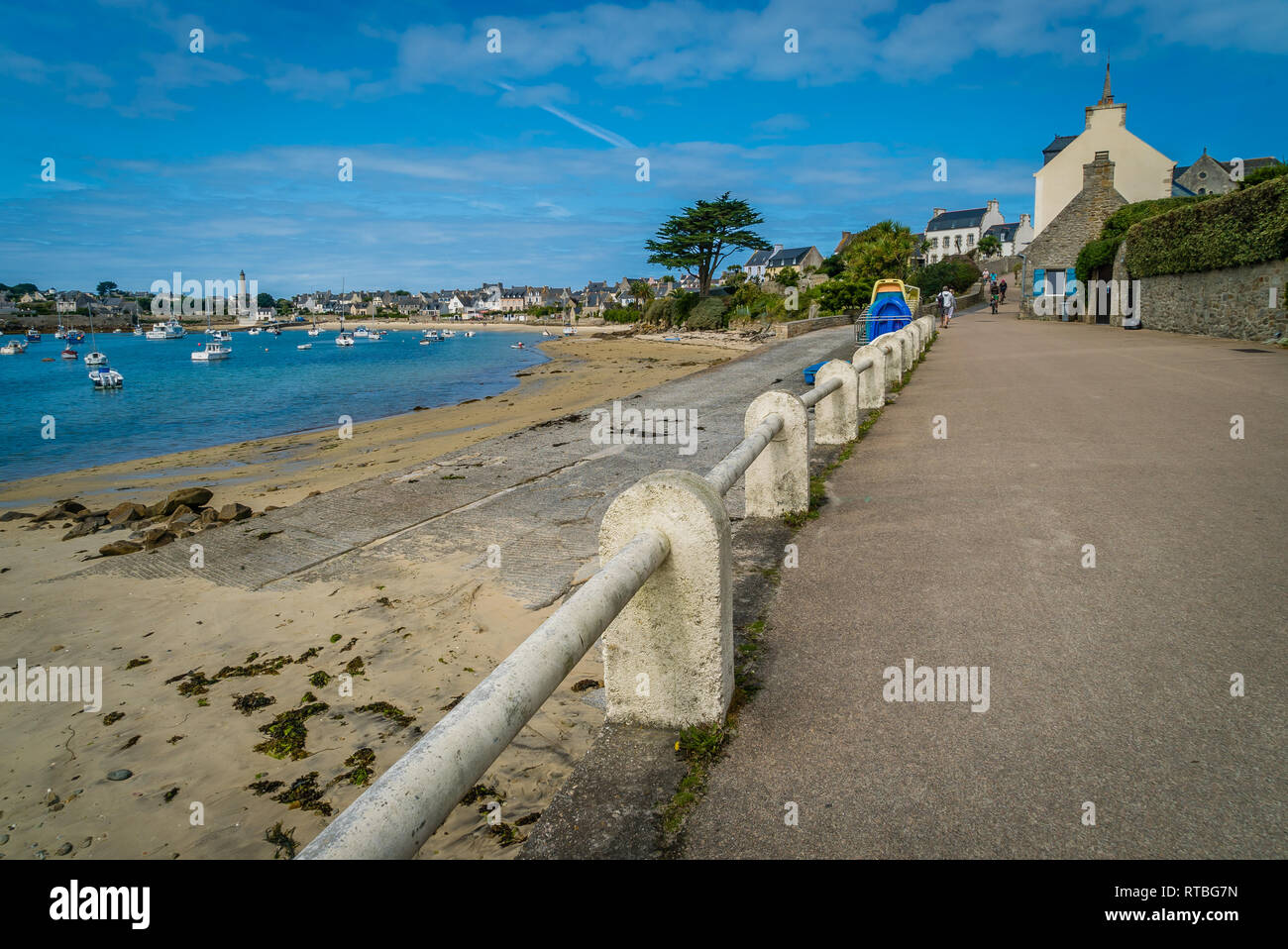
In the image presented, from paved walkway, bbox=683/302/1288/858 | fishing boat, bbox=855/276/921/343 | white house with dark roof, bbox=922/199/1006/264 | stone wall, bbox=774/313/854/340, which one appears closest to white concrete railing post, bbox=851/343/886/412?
paved walkway, bbox=683/302/1288/858

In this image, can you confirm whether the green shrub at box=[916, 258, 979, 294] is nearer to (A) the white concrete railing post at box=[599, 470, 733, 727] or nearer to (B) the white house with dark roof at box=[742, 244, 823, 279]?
(B) the white house with dark roof at box=[742, 244, 823, 279]

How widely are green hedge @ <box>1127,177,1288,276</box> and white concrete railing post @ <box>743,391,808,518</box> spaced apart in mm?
16702

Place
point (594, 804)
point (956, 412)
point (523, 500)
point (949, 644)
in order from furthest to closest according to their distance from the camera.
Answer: point (956, 412)
point (523, 500)
point (949, 644)
point (594, 804)

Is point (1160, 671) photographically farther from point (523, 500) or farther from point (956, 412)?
point (956, 412)

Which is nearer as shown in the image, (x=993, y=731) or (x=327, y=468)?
(x=993, y=731)

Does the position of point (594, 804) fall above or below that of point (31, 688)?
above

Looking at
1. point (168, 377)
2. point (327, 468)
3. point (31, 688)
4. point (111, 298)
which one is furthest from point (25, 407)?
point (111, 298)

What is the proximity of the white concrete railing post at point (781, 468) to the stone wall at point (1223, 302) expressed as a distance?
55.2 ft

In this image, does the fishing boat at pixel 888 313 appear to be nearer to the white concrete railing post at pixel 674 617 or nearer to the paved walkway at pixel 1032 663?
the paved walkway at pixel 1032 663

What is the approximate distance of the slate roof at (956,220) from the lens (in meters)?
102

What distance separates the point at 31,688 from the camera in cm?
658
